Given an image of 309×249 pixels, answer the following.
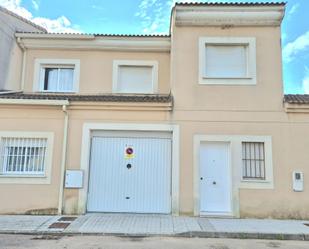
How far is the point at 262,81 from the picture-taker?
9.93 metres

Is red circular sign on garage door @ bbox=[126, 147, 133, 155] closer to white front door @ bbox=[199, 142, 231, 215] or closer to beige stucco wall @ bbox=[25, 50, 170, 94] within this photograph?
white front door @ bbox=[199, 142, 231, 215]

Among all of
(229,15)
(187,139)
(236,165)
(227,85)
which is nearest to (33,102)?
(187,139)

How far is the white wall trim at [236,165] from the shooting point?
9383 mm

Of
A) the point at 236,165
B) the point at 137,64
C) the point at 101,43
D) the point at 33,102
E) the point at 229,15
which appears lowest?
the point at 236,165

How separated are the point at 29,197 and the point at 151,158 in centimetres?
413

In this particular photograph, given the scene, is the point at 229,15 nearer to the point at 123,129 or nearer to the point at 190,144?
the point at 190,144

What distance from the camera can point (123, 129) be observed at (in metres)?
9.83

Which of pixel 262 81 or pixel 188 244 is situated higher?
pixel 262 81

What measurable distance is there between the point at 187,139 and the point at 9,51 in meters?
8.03

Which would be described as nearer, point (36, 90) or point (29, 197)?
point (29, 197)

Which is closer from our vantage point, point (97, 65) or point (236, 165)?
point (236, 165)

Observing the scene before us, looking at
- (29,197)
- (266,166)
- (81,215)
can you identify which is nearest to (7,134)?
(29,197)

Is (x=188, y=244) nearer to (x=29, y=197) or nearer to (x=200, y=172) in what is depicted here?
(x=200, y=172)

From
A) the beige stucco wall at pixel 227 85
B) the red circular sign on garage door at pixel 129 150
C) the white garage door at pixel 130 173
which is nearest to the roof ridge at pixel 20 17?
the white garage door at pixel 130 173
